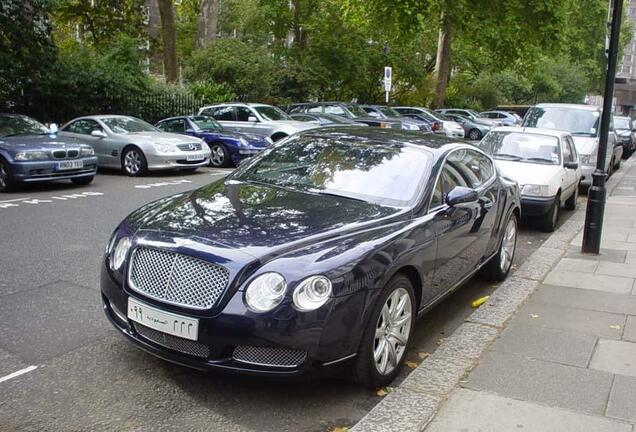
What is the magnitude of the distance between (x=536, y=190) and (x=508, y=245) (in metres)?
2.91

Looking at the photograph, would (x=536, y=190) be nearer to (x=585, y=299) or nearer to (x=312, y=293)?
(x=585, y=299)

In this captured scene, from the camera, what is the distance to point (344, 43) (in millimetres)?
33500

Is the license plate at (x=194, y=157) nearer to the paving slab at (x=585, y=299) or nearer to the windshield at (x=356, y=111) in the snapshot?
the paving slab at (x=585, y=299)

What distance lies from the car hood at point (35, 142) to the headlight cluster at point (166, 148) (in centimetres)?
216

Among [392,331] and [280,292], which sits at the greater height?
Result: [280,292]

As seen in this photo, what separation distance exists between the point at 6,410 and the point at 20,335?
3.66ft

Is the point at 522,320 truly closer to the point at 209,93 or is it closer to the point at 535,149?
the point at 535,149

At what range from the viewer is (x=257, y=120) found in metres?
18.2

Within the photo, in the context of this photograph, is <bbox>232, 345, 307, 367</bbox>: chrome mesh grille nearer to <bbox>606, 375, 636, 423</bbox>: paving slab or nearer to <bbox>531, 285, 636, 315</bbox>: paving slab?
<bbox>606, 375, 636, 423</bbox>: paving slab

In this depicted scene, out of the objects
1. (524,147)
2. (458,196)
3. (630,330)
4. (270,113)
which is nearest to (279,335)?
(458,196)

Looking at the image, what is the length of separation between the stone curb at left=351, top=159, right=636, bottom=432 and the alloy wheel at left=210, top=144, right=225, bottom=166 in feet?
36.6

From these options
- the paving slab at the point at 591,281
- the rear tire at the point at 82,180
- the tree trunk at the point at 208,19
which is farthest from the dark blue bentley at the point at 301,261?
the tree trunk at the point at 208,19

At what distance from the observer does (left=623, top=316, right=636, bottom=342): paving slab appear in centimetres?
487

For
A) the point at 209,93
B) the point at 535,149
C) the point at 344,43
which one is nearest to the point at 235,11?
the point at 344,43
